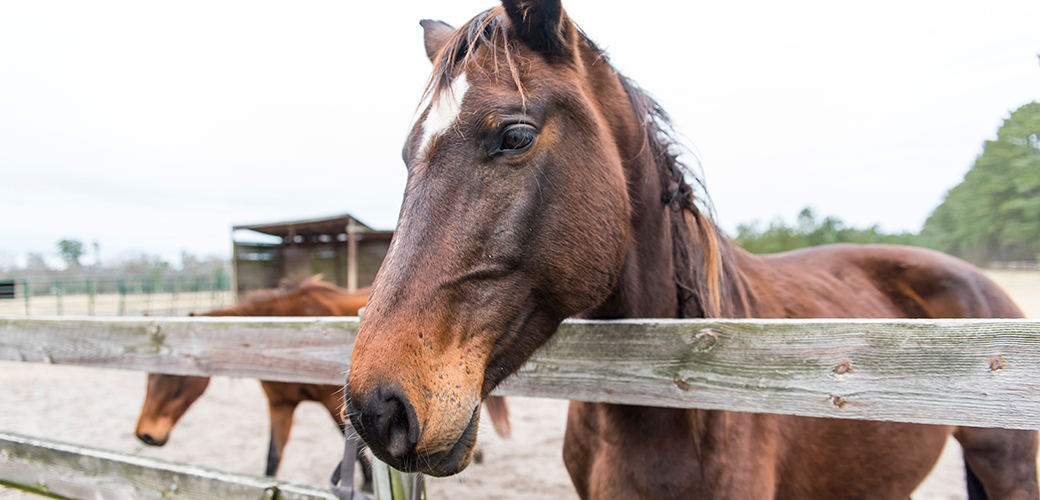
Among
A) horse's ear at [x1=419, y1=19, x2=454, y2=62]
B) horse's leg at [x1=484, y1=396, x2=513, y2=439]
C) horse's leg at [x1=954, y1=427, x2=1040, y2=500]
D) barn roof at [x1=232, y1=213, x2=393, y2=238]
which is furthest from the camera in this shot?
barn roof at [x1=232, y1=213, x2=393, y2=238]

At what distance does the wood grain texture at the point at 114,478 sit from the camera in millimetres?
1681

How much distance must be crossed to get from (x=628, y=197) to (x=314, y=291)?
424cm

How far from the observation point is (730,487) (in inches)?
55.8

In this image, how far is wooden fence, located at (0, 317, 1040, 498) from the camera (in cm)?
105

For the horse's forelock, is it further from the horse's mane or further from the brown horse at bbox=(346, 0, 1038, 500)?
the horse's mane

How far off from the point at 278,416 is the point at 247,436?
1760 millimetres

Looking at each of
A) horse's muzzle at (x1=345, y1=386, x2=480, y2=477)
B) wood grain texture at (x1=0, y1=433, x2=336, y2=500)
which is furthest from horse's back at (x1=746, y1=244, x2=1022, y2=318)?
wood grain texture at (x1=0, y1=433, x2=336, y2=500)

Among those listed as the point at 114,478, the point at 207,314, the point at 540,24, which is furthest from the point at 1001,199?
the point at 207,314

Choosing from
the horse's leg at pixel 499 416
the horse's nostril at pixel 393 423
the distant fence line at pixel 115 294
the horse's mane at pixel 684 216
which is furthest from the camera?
the distant fence line at pixel 115 294

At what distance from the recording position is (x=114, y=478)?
6.37 feet

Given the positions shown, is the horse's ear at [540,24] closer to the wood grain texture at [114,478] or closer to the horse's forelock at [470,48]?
the horse's forelock at [470,48]

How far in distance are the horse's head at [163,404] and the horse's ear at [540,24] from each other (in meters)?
4.27

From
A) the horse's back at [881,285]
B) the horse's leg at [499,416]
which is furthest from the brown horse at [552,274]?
the horse's leg at [499,416]

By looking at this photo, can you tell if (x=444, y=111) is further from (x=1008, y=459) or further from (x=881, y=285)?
(x=1008, y=459)
